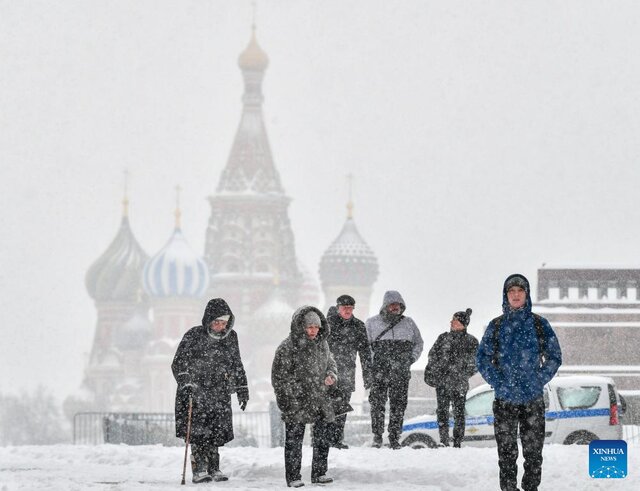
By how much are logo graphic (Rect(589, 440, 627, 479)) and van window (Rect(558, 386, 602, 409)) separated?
256 inches

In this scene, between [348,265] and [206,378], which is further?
[348,265]

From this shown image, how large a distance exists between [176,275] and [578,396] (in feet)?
364

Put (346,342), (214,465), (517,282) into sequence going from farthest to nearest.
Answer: (346,342), (214,465), (517,282)

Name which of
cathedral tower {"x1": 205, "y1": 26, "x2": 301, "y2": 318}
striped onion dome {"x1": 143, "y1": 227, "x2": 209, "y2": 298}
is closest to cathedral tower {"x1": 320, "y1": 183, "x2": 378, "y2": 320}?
cathedral tower {"x1": 205, "y1": 26, "x2": 301, "y2": 318}

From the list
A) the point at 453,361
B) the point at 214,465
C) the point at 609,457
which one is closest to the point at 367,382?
the point at 453,361

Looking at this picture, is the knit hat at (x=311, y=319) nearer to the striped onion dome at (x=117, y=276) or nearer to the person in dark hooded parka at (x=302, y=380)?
the person in dark hooded parka at (x=302, y=380)

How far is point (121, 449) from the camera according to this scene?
55.2ft

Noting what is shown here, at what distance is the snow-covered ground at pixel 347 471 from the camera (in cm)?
1216

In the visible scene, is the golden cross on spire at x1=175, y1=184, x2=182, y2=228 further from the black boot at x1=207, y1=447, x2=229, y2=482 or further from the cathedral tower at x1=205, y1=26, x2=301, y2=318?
the black boot at x1=207, y1=447, x2=229, y2=482

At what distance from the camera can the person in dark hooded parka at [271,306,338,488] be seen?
39.7 feet

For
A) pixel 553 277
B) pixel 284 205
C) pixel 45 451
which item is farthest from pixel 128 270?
pixel 45 451

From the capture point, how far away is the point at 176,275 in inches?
5015

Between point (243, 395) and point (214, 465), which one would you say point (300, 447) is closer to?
point (243, 395)

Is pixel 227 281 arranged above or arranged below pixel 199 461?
above
